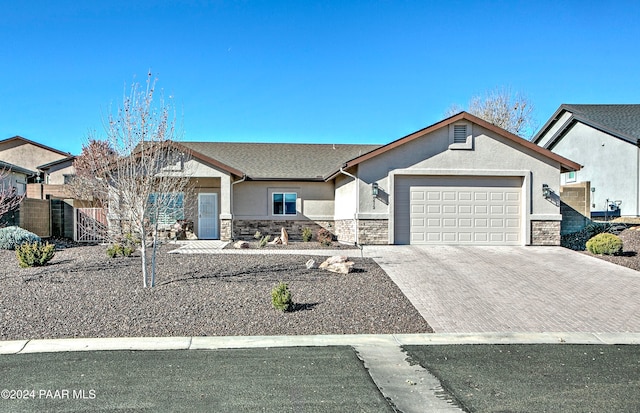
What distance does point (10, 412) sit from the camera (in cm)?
414

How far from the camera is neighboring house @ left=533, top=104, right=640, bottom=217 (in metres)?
21.5

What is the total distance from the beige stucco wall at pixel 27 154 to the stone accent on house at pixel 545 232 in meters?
31.6

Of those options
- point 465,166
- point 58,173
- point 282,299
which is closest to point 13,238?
point 282,299

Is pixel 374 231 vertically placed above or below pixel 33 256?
above

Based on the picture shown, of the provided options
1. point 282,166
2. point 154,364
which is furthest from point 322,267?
point 282,166

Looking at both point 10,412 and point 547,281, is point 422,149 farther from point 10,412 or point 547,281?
point 10,412

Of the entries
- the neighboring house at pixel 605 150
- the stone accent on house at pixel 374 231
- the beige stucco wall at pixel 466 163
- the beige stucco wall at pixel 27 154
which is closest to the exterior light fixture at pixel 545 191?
the beige stucco wall at pixel 466 163

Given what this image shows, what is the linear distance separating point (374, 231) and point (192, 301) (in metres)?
8.37

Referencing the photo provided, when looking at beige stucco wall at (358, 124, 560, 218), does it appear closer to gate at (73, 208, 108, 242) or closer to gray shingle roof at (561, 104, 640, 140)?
gray shingle roof at (561, 104, 640, 140)

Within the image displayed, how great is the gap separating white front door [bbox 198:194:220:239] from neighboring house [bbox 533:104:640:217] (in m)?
16.9

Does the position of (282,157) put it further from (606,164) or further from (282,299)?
(606,164)

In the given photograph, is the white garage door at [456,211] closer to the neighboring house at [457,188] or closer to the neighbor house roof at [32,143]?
the neighboring house at [457,188]

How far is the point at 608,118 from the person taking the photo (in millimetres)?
23891

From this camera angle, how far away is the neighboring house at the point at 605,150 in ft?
70.5
